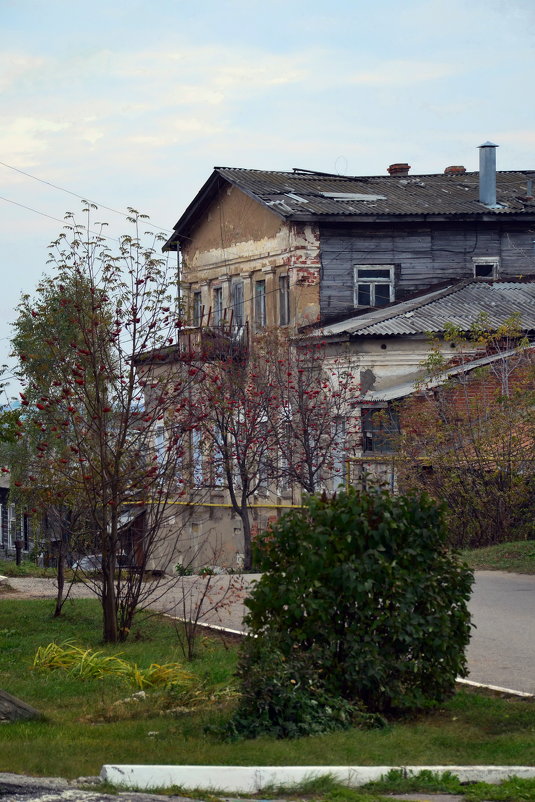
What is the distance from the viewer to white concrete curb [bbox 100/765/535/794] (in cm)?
703

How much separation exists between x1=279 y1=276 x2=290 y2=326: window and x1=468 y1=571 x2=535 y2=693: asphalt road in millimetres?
19277

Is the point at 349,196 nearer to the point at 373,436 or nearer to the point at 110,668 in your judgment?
the point at 373,436

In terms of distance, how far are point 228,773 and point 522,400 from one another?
16047 millimetres

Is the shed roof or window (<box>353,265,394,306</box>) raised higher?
the shed roof

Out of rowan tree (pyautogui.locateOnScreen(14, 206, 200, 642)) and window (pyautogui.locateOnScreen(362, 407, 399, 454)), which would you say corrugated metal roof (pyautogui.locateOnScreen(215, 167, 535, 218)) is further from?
rowan tree (pyautogui.locateOnScreen(14, 206, 200, 642))

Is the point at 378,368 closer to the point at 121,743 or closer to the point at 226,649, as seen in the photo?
the point at 226,649

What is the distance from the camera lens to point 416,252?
125 ft

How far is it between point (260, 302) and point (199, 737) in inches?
1225

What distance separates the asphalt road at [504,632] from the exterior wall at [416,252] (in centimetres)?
1920

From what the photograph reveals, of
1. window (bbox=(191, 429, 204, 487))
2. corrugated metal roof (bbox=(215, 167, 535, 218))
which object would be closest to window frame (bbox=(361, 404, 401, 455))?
window (bbox=(191, 429, 204, 487))

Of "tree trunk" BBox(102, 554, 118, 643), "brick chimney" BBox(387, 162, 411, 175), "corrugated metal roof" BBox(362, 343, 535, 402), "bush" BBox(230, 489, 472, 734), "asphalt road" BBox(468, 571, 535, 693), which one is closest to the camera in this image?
"bush" BBox(230, 489, 472, 734)

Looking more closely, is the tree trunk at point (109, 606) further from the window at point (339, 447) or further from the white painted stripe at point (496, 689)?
the window at point (339, 447)

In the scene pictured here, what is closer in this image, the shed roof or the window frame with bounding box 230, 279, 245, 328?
the shed roof

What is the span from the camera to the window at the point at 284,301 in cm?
3722
